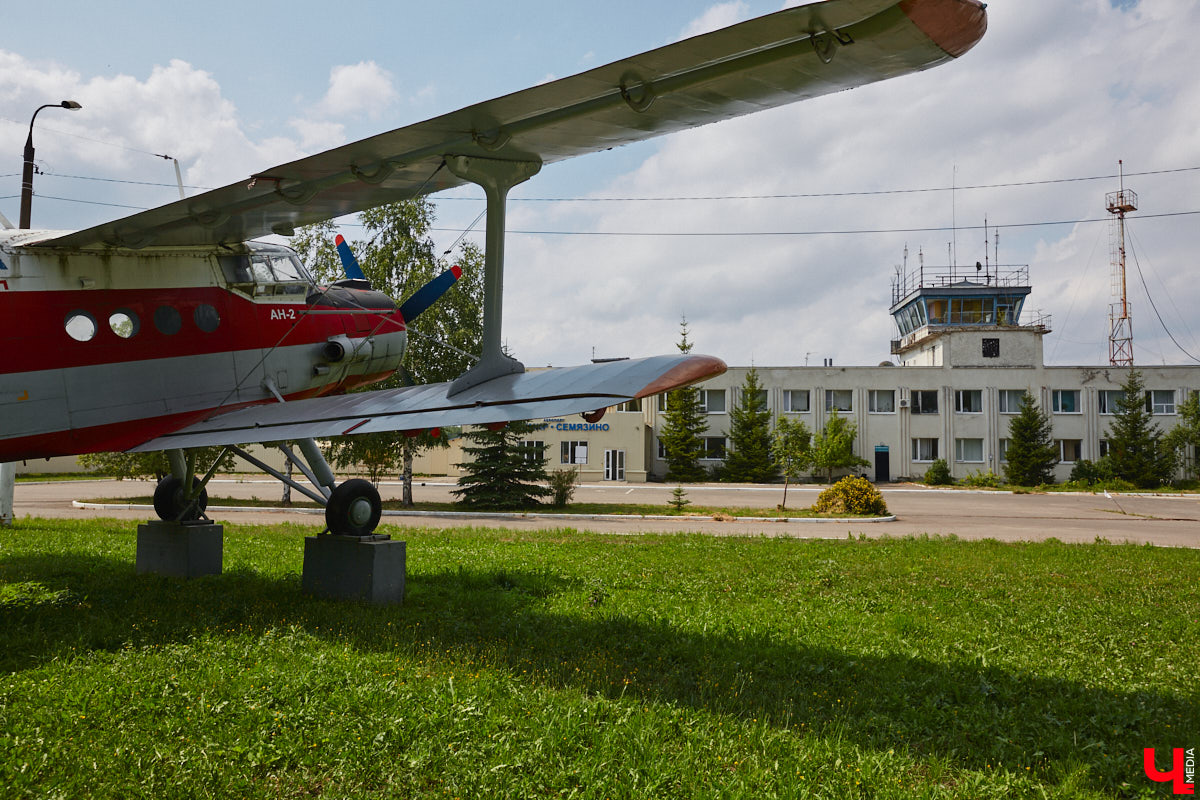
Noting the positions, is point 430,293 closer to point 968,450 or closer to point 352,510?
point 352,510

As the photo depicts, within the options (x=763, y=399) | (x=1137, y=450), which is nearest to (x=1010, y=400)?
(x=1137, y=450)

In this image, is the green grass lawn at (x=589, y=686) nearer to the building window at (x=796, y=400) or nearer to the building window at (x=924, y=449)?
the building window at (x=796, y=400)

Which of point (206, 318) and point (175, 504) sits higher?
point (206, 318)

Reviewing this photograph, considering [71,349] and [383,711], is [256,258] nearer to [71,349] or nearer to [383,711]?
[71,349]

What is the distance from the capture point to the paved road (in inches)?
805

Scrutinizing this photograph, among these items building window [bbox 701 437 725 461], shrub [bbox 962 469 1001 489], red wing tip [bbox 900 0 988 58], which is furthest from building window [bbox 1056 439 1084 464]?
red wing tip [bbox 900 0 988 58]

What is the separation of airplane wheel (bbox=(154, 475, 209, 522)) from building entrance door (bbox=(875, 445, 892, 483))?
47.3 metres

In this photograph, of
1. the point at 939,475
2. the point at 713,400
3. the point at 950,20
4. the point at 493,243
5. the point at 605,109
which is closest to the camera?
the point at 950,20

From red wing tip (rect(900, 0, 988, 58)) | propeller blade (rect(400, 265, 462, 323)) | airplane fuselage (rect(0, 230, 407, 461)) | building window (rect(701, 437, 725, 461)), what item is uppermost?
red wing tip (rect(900, 0, 988, 58))

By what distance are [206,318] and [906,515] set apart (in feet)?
76.1

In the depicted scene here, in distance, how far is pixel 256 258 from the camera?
33.4 feet

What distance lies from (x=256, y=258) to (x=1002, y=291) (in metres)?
58.4

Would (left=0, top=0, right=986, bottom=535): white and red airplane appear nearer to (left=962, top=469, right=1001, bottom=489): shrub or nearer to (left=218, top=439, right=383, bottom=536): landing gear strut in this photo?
(left=218, top=439, right=383, bottom=536): landing gear strut

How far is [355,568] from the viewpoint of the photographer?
9.09 m
